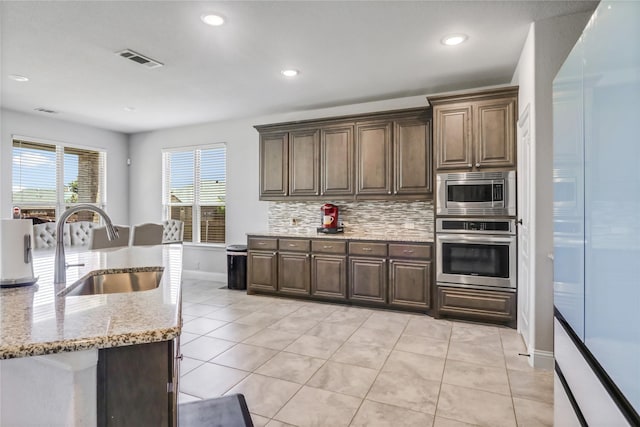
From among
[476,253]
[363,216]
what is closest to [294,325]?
[363,216]

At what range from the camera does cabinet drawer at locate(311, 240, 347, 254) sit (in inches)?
178

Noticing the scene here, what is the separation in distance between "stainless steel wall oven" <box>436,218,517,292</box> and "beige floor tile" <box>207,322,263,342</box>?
6.92 feet

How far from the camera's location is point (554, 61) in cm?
274

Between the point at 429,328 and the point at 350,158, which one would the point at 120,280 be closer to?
the point at 429,328

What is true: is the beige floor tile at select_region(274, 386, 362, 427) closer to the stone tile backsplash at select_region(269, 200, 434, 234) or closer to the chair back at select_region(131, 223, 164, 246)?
the stone tile backsplash at select_region(269, 200, 434, 234)

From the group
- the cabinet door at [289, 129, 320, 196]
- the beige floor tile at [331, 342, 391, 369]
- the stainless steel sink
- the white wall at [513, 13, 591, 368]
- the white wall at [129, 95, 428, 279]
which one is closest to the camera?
the stainless steel sink

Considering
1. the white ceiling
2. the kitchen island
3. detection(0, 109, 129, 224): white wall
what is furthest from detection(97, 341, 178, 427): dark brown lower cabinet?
detection(0, 109, 129, 224): white wall

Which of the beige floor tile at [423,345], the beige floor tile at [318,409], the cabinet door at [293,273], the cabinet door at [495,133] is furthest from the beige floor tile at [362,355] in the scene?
the cabinet door at [495,133]

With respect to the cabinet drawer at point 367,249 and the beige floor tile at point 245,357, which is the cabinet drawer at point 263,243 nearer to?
the cabinet drawer at point 367,249

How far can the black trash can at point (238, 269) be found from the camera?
5.41 metres

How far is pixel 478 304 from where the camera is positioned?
3.75 meters

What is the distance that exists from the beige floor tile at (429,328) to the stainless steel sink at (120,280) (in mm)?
2516

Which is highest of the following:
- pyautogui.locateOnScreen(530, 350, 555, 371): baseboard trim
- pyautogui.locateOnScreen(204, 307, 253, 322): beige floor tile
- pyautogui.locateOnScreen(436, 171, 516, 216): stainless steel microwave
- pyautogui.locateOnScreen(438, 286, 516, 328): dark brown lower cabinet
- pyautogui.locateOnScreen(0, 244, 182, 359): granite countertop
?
pyautogui.locateOnScreen(436, 171, 516, 216): stainless steel microwave

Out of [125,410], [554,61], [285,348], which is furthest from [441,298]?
[125,410]
